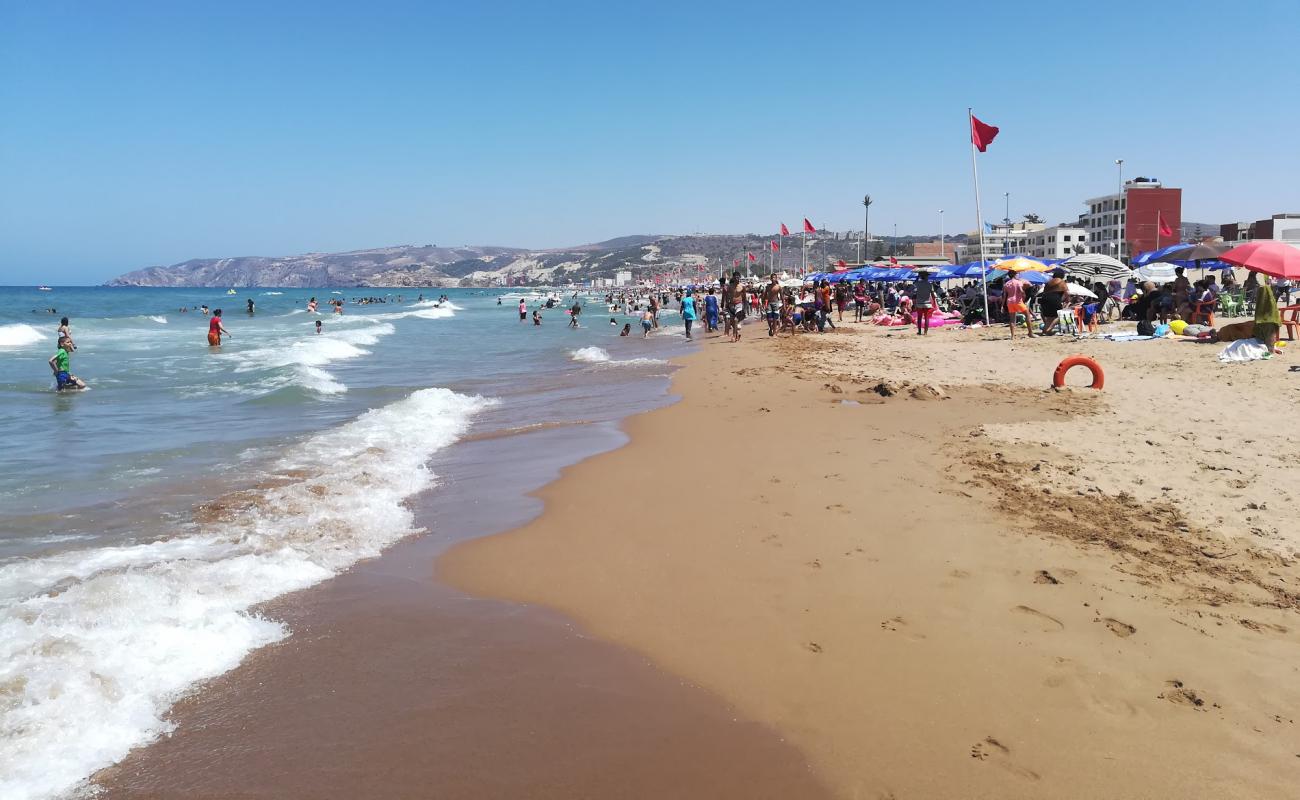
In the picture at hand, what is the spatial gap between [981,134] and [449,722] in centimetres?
1933

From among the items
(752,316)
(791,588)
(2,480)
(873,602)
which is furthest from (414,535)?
(752,316)

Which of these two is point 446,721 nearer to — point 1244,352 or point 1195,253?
point 1244,352

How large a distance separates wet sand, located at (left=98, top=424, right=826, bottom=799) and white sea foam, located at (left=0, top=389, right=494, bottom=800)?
0.63ft

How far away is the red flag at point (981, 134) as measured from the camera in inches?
730

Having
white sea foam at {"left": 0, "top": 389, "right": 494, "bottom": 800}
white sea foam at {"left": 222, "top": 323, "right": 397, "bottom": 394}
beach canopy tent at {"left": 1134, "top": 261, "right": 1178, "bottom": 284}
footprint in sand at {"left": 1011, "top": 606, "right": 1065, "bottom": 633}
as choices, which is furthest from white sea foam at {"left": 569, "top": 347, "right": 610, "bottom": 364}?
footprint in sand at {"left": 1011, "top": 606, "right": 1065, "bottom": 633}

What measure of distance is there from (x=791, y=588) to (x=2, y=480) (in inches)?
310

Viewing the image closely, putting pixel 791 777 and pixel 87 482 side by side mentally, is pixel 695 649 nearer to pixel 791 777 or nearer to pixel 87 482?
pixel 791 777

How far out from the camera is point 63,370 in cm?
1524

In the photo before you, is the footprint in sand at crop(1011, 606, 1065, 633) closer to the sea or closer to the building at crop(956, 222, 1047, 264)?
the sea

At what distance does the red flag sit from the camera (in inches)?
730

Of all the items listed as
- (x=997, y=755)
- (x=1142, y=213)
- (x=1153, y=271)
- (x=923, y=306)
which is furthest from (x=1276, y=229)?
(x=997, y=755)

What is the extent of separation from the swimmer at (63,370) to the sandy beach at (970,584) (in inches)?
507

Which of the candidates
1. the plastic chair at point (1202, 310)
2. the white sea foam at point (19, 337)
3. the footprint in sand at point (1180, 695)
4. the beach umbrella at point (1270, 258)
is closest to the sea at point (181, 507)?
the footprint in sand at point (1180, 695)

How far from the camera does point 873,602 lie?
4.10 meters
